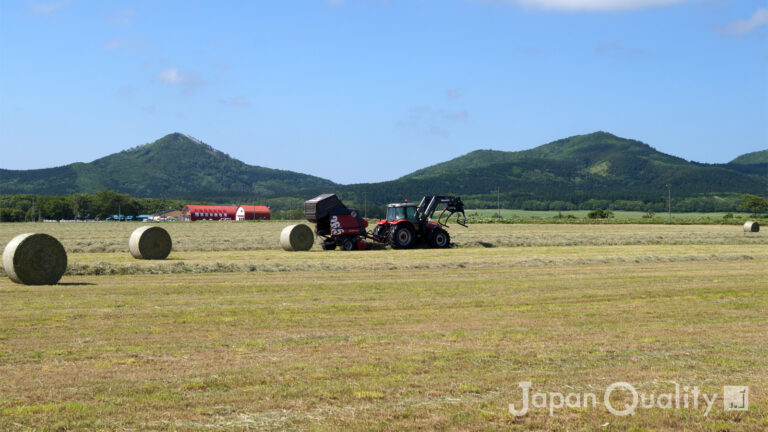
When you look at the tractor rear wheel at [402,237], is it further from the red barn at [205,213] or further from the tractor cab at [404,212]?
the red barn at [205,213]

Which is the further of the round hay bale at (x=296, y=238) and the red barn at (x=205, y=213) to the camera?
the red barn at (x=205, y=213)

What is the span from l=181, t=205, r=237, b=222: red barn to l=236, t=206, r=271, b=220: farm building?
5.66 meters

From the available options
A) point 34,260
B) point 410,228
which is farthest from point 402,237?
point 34,260

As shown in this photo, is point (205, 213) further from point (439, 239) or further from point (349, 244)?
point (349, 244)

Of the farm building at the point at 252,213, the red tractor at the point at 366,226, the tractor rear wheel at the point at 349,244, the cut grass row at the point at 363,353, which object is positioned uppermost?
the farm building at the point at 252,213

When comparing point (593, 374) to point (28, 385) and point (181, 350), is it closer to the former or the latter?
point (181, 350)

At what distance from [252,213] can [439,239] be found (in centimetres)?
10375

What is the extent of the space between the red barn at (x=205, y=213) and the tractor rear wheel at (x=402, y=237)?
106 metres

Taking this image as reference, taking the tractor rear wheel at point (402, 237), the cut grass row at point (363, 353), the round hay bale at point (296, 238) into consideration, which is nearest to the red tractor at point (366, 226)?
the tractor rear wheel at point (402, 237)

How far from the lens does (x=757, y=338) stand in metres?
10.3

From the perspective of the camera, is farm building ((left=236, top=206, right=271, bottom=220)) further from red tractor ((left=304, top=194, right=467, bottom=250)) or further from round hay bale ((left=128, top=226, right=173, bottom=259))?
round hay bale ((left=128, top=226, right=173, bottom=259))

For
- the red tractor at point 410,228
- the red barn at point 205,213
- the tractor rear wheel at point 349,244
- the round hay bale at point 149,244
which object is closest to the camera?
the round hay bale at point 149,244

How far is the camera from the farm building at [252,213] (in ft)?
438

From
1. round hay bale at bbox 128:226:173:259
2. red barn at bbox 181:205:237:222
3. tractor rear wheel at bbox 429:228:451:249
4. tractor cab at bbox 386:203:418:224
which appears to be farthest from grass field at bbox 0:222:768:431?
red barn at bbox 181:205:237:222
